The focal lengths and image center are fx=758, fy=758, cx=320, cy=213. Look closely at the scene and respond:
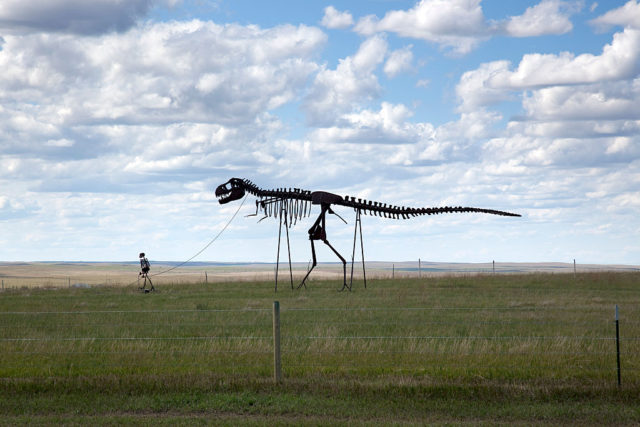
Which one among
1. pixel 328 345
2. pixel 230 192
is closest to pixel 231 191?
pixel 230 192

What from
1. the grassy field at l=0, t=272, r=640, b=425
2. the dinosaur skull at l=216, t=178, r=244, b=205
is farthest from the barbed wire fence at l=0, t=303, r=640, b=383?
the dinosaur skull at l=216, t=178, r=244, b=205

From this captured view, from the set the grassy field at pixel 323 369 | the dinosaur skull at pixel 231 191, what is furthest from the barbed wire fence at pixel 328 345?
the dinosaur skull at pixel 231 191

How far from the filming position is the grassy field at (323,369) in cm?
1131

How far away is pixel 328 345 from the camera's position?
16.4 m

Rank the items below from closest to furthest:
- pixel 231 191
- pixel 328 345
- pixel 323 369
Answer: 1. pixel 323 369
2. pixel 328 345
3. pixel 231 191

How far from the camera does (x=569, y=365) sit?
14367 millimetres

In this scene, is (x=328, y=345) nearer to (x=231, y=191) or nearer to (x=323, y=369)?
(x=323, y=369)

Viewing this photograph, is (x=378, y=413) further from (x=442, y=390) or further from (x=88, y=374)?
(x=88, y=374)

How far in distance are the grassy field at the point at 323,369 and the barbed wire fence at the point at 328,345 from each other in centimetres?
5

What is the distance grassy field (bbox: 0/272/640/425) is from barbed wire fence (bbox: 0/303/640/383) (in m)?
0.05

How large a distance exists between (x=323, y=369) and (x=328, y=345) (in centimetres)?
265

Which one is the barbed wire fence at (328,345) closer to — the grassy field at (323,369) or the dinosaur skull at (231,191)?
the grassy field at (323,369)

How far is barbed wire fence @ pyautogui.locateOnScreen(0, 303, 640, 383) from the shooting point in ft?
46.0

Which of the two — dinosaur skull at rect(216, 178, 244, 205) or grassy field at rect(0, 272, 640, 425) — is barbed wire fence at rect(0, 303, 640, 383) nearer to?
grassy field at rect(0, 272, 640, 425)
